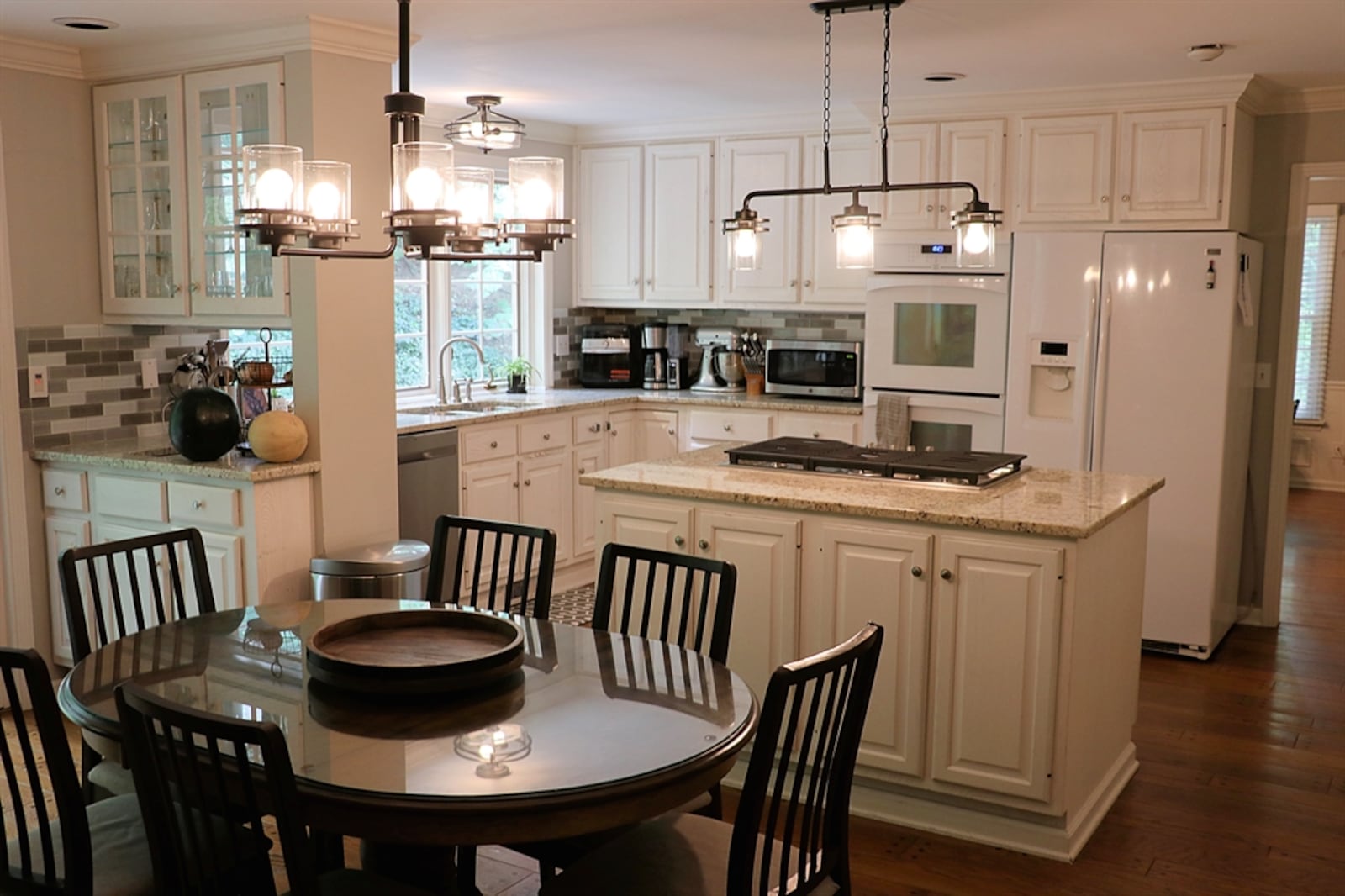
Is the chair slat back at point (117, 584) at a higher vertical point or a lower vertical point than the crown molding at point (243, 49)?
lower

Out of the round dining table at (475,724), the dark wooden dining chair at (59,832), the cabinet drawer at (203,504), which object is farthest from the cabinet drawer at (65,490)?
the dark wooden dining chair at (59,832)

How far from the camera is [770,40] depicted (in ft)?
13.9

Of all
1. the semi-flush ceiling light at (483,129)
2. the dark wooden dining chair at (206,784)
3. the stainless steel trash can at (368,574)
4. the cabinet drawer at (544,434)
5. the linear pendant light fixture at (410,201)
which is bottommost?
the stainless steel trash can at (368,574)

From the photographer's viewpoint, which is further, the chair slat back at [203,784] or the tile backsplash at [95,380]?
the tile backsplash at [95,380]

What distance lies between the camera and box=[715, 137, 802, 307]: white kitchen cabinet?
6.11 metres

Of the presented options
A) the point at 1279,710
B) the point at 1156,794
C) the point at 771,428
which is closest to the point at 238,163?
the point at 771,428

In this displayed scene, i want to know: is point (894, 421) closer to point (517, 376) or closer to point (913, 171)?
point (913, 171)

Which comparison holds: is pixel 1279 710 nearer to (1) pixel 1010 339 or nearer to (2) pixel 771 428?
(1) pixel 1010 339

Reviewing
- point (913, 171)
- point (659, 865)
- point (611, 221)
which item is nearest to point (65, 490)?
point (659, 865)

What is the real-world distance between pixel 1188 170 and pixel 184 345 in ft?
13.2

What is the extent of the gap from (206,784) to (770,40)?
3.12 meters

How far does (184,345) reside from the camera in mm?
4832

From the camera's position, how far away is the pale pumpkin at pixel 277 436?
3979mm

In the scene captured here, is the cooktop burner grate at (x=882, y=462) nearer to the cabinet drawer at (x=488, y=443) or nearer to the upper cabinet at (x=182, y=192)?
the cabinet drawer at (x=488, y=443)
